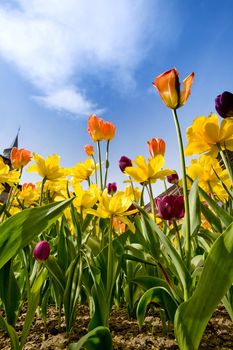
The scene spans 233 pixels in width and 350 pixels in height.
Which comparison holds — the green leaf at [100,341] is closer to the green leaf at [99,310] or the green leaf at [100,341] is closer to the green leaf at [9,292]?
the green leaf at [99,310]

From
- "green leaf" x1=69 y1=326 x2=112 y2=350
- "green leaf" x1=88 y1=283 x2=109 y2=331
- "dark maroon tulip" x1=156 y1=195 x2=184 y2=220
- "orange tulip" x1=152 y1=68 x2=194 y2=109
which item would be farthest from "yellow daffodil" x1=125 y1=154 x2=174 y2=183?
"green leaf" x1=69 y1=326 x2=112 y2=350

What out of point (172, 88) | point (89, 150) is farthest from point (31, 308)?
point (89, 150)

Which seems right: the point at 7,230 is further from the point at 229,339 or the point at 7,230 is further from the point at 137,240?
the point at 137,240

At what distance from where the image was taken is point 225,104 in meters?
1.05

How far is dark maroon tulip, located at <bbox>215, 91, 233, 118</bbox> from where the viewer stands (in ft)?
3.43

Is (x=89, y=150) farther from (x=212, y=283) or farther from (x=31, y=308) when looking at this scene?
(x=212, y=283)

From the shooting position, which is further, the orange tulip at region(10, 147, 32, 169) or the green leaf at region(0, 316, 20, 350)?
the orange tulip at region(10, 147, 32, 169)

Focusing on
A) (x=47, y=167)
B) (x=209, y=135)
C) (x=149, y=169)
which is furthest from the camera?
(x=47, y=167)

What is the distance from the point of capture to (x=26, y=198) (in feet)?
8.02

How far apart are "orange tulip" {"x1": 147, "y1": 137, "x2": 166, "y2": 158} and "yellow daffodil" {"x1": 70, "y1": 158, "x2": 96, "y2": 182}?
0.61 meters

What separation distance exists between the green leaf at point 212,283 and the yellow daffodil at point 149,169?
71cm

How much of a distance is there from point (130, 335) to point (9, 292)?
0.45m

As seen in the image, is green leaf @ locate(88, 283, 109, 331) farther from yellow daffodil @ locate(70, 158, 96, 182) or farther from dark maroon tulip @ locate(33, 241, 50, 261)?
yellow daffodil @ locate(70, 158, 96, 182)

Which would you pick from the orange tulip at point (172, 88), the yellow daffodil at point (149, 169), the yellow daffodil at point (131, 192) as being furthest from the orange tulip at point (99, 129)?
the orange tulip at point (172, 88)
